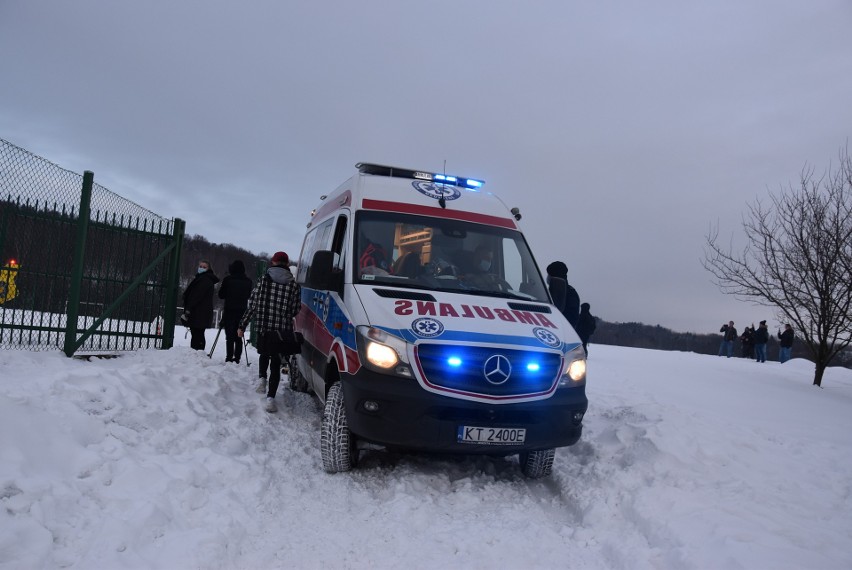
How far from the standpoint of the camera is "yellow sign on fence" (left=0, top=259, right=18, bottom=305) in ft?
23.2

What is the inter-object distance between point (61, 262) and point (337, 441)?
4.88m

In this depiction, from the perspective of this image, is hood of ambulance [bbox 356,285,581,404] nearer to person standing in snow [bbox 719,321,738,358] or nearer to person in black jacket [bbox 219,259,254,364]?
person in black jacket [bbox 219,259,254,364]

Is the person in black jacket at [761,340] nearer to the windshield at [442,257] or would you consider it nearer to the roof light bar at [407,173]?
the roof light bar at [407,173]

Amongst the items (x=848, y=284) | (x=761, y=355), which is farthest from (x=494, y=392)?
(x=761, y=355)

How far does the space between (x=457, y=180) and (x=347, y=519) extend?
412 centimetres

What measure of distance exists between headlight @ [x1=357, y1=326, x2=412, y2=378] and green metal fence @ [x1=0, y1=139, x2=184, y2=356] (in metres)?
4.58

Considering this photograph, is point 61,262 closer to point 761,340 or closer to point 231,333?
point 231,333

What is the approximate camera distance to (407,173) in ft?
23.1

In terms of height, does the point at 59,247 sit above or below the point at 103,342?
above

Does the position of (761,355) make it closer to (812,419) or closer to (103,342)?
(812,419)

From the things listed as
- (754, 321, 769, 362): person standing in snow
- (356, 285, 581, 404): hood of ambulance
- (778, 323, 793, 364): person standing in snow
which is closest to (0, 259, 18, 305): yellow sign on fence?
(356, 285, 581, 404): hood of ambulance

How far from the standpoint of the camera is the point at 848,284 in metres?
13.4

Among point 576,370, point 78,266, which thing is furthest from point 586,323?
point 78,266

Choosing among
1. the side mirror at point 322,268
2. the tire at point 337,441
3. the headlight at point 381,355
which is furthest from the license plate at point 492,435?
the side mirror at point 322,268
